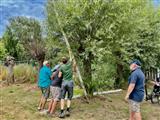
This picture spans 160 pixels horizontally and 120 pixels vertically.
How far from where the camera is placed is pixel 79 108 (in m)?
13.1

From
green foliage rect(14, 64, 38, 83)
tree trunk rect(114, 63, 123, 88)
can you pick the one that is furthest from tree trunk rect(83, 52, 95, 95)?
green foliage rect(14, 64, 38, 83)

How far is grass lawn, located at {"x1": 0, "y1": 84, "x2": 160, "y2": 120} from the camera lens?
39.4ft

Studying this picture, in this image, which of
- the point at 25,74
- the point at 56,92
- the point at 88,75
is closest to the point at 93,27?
the point at 88,75

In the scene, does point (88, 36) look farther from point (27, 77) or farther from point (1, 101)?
point (27, 77)

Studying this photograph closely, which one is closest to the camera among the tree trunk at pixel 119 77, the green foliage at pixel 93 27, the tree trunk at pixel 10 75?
the green foliage at pixel 93 27

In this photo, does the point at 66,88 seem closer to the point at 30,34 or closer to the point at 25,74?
the point at 25,74

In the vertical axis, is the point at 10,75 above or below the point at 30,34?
below

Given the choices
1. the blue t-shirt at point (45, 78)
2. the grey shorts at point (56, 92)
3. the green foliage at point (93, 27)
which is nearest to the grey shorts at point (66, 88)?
the grey shorts at point (56, 92)

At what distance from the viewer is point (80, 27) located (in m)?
14.0

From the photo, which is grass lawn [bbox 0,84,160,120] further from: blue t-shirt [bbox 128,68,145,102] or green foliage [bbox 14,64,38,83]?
green foliage [bbox 14,64,38,83]

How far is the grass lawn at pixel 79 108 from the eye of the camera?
12023 mm

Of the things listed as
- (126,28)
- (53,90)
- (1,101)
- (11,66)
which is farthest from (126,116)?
Answer: (11,66)

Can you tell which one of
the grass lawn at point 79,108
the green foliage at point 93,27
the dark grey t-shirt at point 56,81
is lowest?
the grass lawn at point 79,108

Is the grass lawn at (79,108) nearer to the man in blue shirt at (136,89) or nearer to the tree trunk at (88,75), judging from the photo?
the tree trunk at (88,75)
